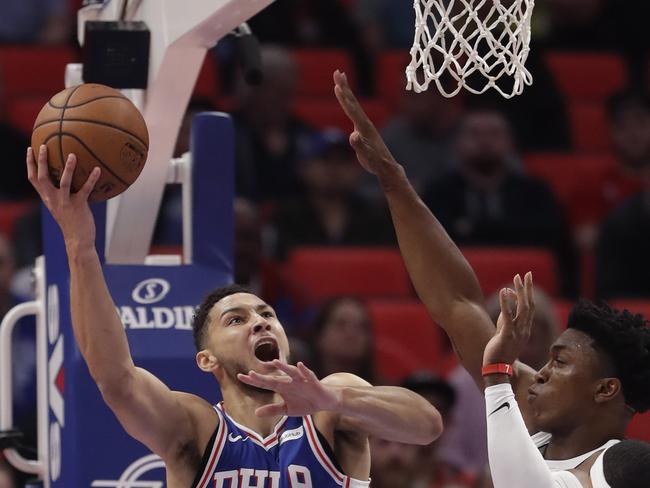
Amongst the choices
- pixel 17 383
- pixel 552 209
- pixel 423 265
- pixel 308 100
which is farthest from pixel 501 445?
pixel 308 100

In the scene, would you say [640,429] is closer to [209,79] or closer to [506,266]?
[506,266]

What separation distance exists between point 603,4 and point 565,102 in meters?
1.62

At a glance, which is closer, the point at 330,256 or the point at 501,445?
the point at 501,445

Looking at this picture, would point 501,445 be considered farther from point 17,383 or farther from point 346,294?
point 346,294

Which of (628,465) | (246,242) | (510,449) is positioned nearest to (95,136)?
(510,449)

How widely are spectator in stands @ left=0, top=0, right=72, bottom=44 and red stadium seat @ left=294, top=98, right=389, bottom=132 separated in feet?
6.00

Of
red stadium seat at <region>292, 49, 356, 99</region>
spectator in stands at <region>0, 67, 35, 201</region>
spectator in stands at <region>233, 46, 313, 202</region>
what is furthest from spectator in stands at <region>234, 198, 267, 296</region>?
red stadium seat at <region>292, 49, 356, 99</region>

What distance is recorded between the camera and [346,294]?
8844mm

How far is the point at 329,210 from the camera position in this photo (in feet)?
30.5

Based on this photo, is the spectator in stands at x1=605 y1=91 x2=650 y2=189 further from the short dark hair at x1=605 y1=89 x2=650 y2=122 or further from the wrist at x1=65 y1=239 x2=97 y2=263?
the wrist at x1=65 y1=239 x2=97 y2=263

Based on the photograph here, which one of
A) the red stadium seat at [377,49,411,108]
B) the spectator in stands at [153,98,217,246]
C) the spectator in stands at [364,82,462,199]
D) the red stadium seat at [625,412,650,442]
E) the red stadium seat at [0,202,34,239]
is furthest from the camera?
the red stadium seat at [377,49,411,108]

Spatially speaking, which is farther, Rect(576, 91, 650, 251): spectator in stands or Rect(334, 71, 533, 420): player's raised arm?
Rect(576, 91, 650, 251): spectator in stands

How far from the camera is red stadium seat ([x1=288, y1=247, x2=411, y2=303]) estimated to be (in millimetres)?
8797

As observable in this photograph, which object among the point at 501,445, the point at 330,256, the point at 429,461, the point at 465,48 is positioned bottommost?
the point at 429,461
